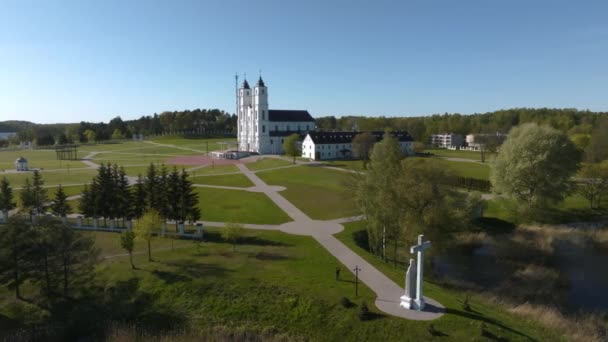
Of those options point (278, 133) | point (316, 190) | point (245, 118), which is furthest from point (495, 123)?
point (316, 190)

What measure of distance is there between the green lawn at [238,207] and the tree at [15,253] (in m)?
14.9

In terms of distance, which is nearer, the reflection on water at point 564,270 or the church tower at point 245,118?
the reflection on water at point 564,270

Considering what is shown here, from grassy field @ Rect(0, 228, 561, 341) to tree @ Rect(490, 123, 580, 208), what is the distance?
18687 mm

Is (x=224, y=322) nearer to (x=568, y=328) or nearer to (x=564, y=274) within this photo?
(x=568, y=328)

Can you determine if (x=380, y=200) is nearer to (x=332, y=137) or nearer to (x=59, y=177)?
(x=59, y=177)

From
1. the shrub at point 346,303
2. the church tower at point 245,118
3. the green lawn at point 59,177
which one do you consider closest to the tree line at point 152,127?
the church tower at point 245,118

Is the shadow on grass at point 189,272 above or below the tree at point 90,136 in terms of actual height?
below

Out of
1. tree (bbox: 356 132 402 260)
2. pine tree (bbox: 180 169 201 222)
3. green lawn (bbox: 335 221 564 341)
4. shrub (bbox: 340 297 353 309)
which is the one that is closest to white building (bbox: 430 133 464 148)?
tree (bbox: 356 132 402 260)

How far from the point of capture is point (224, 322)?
18.5 m

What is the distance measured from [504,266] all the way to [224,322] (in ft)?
63.8

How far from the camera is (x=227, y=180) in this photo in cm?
5500

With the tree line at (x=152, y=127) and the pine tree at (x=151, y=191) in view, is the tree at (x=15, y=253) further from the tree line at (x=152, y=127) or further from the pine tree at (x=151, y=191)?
the tree line at (x=152, y=127)

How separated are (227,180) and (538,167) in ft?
121

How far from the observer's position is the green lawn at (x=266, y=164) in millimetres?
68787
